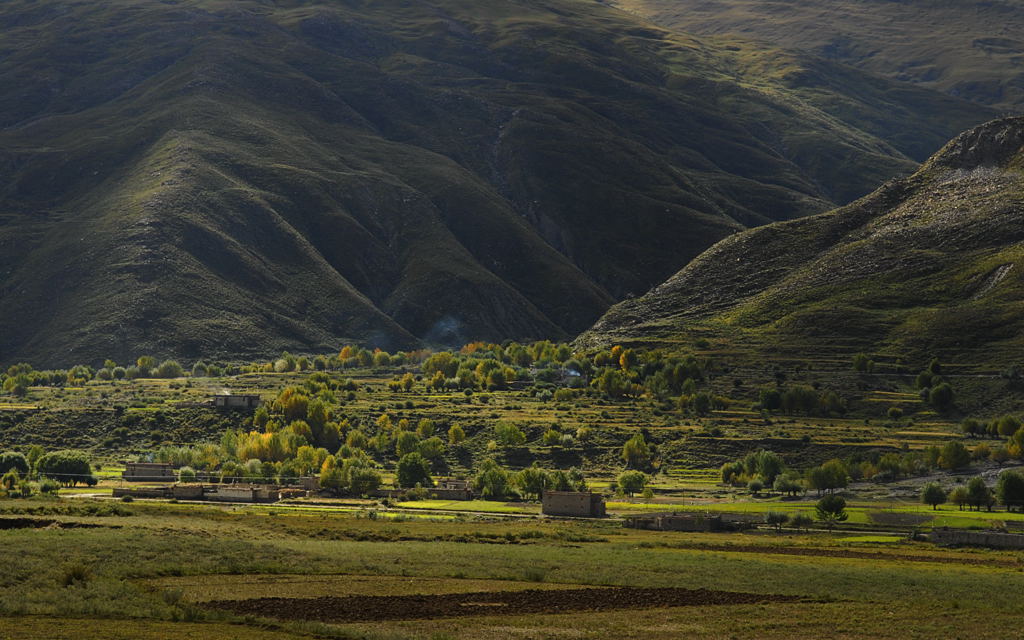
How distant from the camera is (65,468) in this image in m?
144

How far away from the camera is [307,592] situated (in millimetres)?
66375

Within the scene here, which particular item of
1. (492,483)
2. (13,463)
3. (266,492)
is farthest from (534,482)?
(13,463)

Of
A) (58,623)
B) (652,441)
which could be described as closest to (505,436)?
(652,441)

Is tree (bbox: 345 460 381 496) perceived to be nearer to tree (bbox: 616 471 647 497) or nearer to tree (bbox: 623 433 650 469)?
tree (bbox: 616 471 647 497)

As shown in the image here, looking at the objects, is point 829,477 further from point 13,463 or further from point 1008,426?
point 13,463

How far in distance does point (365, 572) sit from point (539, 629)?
18306mm

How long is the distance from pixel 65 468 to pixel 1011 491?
95.4 metres

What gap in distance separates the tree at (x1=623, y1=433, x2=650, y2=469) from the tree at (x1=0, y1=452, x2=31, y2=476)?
67757 millimetres

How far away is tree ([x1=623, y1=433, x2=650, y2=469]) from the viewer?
529 ft

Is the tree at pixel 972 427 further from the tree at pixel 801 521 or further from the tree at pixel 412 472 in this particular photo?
the tree at pixel 412 472

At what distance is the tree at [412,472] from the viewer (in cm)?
15012

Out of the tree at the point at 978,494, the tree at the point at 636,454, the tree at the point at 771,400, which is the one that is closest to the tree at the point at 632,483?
the tree at the point at 636,454

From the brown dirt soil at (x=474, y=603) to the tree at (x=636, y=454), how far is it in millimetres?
89445

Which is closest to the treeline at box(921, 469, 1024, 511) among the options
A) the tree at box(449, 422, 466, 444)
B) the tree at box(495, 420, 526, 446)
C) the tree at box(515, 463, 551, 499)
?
the tree at box(515, 463, 551, 499)
